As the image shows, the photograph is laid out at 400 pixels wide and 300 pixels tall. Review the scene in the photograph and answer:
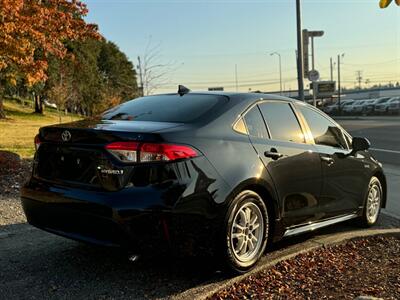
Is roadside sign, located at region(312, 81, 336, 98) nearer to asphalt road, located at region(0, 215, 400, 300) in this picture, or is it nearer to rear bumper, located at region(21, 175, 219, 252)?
asphalt road, located at region(0, 215, 400, 300)

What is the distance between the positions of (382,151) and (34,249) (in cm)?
1450

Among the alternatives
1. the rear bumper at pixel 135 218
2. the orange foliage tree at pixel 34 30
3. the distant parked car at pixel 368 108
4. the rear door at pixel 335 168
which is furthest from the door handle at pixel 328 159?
the distant parked car at pixel 368 108

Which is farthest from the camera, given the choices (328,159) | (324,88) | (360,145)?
(324,88)

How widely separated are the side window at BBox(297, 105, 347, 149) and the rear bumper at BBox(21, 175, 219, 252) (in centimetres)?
194

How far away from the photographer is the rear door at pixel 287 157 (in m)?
4.50

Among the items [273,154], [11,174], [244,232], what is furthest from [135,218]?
[11,174]

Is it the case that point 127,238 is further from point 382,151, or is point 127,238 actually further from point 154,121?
point 382,151

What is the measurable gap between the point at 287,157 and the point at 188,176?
1285 millimetres

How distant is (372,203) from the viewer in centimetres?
616

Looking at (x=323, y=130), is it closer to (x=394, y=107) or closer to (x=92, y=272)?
(x=92, y=272)

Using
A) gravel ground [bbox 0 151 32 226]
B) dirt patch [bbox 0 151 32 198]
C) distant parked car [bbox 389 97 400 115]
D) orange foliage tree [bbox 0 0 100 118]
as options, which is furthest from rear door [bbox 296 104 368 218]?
distant parked car [bbox 389 97 400 115]

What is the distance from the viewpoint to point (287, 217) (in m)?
4.62

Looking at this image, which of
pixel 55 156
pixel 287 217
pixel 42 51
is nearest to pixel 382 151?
pixel 42 51

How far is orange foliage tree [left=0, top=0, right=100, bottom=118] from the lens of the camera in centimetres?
1202
